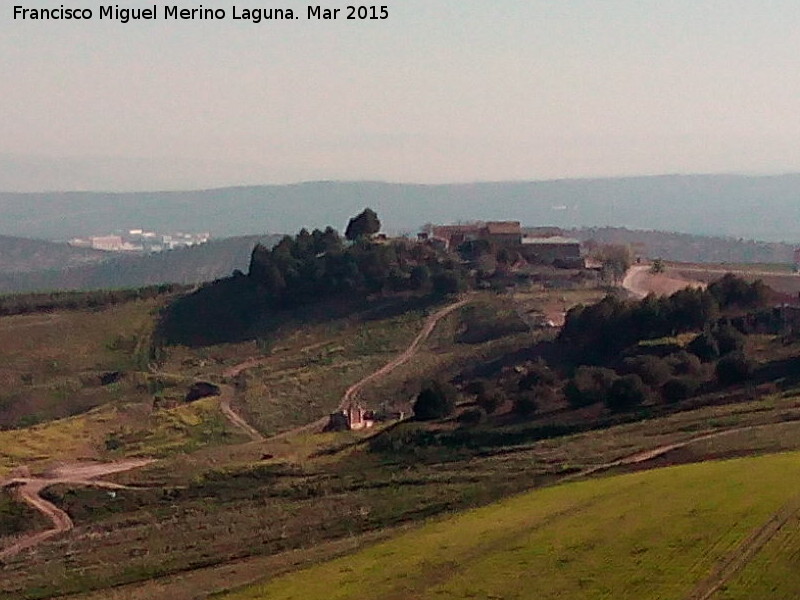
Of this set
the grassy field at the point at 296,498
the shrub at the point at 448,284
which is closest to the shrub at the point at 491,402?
the grassy field at the point at 296,498

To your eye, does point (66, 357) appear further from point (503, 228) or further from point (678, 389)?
point (678, 389)

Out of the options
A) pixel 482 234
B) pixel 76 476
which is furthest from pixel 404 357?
pixel 76 476

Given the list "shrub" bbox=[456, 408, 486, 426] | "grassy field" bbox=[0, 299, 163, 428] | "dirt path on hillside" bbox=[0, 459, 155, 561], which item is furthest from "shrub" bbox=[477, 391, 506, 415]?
"grassy field" bbox=[0, 299, 163, 428]

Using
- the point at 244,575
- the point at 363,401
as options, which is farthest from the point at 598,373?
the point at 244,575

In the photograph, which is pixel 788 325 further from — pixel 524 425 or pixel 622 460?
pixel 622 460

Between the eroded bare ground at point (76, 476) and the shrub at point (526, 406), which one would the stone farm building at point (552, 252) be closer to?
the eroded bare ground at point (76, 476)

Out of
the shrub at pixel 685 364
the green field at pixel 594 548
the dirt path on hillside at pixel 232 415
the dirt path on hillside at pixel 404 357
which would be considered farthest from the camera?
the dirt path on hillside at pixel 404 357
